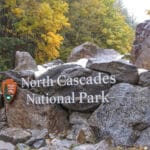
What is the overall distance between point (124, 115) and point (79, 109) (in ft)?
4.22

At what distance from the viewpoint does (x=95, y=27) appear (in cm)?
2056

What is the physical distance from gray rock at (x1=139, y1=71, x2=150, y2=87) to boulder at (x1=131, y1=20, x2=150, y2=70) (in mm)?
824

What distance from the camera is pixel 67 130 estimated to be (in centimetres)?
947

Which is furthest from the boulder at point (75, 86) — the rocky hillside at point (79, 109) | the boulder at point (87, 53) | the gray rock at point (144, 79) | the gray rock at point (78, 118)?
the boulder at point (87, 53)

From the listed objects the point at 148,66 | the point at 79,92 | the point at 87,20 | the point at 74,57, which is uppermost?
the point at 87,20

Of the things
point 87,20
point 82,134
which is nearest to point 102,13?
point 87,20

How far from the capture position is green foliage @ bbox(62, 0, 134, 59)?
19.2 meters

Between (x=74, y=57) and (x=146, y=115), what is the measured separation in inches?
193

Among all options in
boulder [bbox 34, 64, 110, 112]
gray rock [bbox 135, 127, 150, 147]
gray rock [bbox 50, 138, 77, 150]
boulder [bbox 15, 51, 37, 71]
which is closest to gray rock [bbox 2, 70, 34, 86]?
boulder [bbox 34, 64, 110, 112]

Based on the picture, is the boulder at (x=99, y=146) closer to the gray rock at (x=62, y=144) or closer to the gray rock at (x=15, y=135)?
the gray rock at (x=62, y=144)

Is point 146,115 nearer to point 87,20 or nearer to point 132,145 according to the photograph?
point 132,145

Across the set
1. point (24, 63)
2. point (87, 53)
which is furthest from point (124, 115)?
point (87, 53)

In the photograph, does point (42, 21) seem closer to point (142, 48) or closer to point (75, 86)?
point (142, 48)

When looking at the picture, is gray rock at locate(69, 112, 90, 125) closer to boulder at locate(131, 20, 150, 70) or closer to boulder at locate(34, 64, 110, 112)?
boulder at locate(34, 64, 110, 112)
